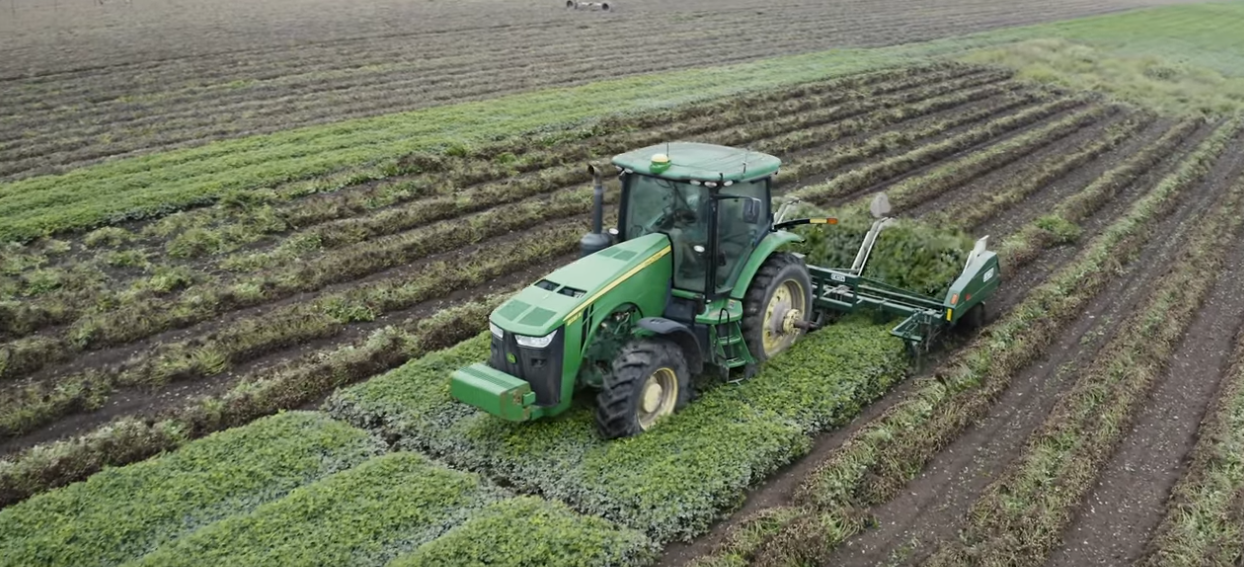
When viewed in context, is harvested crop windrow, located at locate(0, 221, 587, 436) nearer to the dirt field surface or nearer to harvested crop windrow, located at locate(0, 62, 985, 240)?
harvested crop windrow, located at locate(0, 62, 985, 240)

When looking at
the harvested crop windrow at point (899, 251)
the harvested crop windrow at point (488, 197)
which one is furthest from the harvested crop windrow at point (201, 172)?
the harvested crop windrow at point (899, 251)

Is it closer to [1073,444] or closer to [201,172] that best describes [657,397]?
[1073,444]

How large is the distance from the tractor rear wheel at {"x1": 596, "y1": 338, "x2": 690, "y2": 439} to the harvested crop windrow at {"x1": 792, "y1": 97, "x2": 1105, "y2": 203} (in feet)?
26.8

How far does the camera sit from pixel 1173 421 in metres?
8.23

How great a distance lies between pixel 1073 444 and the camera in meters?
7.66

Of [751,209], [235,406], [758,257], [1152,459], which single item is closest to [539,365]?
[751,209]

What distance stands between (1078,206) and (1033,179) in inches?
71.3

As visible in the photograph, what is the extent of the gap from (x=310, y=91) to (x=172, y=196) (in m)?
8.84

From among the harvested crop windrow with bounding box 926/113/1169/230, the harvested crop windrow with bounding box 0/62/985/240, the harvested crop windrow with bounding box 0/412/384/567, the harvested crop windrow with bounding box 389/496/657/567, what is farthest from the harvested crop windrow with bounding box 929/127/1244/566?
the harvested crop windrow with bounding box 0/62/985/240

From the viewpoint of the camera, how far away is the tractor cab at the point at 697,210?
802 cm

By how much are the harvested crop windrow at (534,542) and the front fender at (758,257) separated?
2726 mm

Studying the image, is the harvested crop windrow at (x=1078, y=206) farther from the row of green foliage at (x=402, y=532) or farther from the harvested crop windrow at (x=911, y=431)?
the row of green foliage at (x=402, y=532)

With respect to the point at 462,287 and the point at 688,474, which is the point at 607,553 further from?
the point at 462,287

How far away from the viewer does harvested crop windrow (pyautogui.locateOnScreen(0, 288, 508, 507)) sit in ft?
24.0
